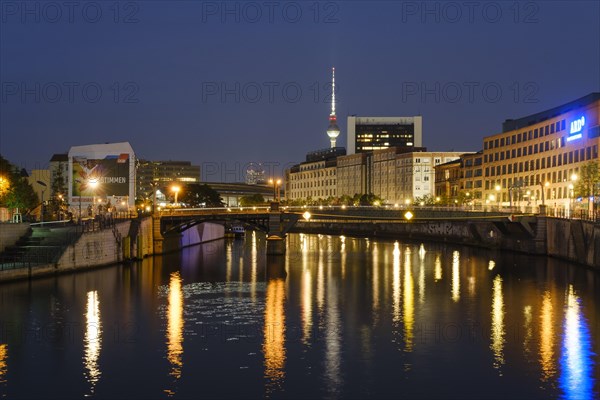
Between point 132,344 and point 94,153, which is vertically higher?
→ point 94,153

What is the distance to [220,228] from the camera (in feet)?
487

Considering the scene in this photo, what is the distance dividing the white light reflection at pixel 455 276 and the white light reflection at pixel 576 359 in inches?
400

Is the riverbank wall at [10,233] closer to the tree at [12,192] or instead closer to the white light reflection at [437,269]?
the tree at [12,192]

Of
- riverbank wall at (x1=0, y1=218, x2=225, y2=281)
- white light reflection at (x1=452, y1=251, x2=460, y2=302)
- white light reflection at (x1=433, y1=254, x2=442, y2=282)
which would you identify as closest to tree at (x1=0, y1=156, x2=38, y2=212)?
riverbank wall at (x1=0, y1=218, x2=225, y2=281)

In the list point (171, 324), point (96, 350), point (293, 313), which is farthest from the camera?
point (293, 313)

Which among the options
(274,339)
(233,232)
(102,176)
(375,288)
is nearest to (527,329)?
(274,339)

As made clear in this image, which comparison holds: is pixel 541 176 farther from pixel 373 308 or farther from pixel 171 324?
pixel 171 324

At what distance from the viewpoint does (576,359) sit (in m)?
37.8

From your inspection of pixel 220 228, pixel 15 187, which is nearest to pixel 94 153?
pixel 15 187

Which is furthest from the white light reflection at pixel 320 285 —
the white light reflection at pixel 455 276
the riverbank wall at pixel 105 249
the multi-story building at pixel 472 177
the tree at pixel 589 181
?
the multi-story building at pixel 472 177

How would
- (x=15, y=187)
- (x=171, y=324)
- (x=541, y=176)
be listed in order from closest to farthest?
(x=171, y=324), (x=15, y=187), (x=541, y=176)

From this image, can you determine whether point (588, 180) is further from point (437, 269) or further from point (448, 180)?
point (448, 180)

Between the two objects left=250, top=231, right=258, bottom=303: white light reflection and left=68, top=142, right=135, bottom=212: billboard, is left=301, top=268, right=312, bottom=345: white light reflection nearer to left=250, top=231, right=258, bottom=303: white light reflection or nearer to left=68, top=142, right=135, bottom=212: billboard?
left=250, top=231, right=258, bottom=303: white light reflection

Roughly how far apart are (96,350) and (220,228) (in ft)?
359
